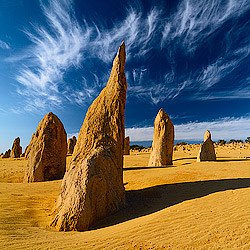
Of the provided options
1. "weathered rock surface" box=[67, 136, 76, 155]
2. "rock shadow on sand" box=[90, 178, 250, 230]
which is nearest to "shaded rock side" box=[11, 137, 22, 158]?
"weathered rock surface" box=[67, 136, 76, 155]

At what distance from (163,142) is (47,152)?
903 centimetres

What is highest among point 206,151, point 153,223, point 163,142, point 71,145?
point 71,145

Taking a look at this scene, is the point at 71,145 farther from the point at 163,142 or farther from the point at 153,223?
the point at 153,223

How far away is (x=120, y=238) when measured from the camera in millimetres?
3221

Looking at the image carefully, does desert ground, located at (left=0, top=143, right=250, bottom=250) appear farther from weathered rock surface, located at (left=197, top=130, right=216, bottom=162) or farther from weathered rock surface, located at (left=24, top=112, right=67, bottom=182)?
weathered rock surface, located at (left=197, top=130, right=216, bottom=162)

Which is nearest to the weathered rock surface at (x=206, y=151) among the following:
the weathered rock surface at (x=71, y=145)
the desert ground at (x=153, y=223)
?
the desert ground at (x=153, y=223)

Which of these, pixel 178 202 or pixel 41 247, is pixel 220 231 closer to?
pixel 178 202

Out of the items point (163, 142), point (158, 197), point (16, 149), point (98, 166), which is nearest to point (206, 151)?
point (163, 142)

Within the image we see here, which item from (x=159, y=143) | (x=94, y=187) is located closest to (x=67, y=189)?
(x=94, y=187)

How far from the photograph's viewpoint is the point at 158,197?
6254mm

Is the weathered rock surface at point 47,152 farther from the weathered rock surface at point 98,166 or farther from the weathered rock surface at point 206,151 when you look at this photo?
the weathered rock surface at point 206,151

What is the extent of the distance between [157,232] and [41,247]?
219 cm

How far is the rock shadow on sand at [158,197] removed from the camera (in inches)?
184

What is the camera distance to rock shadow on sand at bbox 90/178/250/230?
4.67 m
